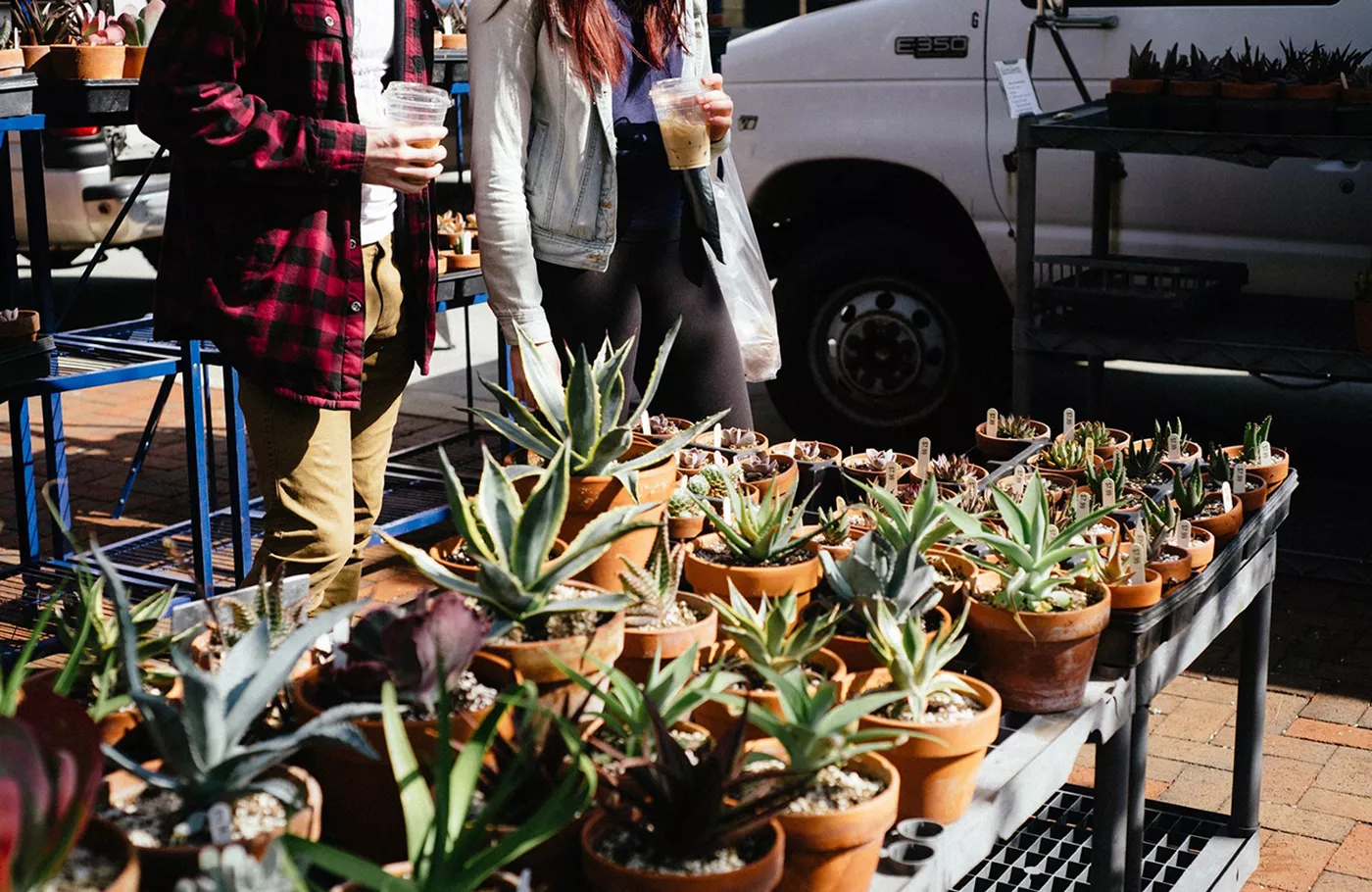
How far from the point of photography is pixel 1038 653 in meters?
2.03

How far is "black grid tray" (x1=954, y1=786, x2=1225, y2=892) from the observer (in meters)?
2.83

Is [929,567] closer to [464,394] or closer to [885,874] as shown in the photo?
[885,874]

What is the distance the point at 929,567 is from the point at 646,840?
657 mm

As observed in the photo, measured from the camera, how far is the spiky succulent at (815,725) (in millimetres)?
1531

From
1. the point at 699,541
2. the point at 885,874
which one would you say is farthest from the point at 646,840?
the point at 699,541

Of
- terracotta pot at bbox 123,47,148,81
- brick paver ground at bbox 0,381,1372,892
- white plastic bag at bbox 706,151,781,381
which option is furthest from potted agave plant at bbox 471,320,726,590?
terracotta pot at bbox 123,47,148,81

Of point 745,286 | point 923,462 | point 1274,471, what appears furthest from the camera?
point 745,286

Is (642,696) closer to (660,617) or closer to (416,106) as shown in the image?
(660,617)

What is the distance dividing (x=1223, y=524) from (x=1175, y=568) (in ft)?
0.97

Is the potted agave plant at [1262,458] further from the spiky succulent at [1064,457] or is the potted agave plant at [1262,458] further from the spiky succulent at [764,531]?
the spiky succulent at [764,531]

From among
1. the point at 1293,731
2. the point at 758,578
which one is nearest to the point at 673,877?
the point at 758,578

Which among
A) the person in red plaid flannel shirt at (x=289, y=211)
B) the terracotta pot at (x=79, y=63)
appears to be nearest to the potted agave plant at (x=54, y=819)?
the person in red plaid flannel shirt at (x=289, y=211)

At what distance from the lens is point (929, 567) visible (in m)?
1.96

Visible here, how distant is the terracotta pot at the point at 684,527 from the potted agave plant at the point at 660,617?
0.37 m
